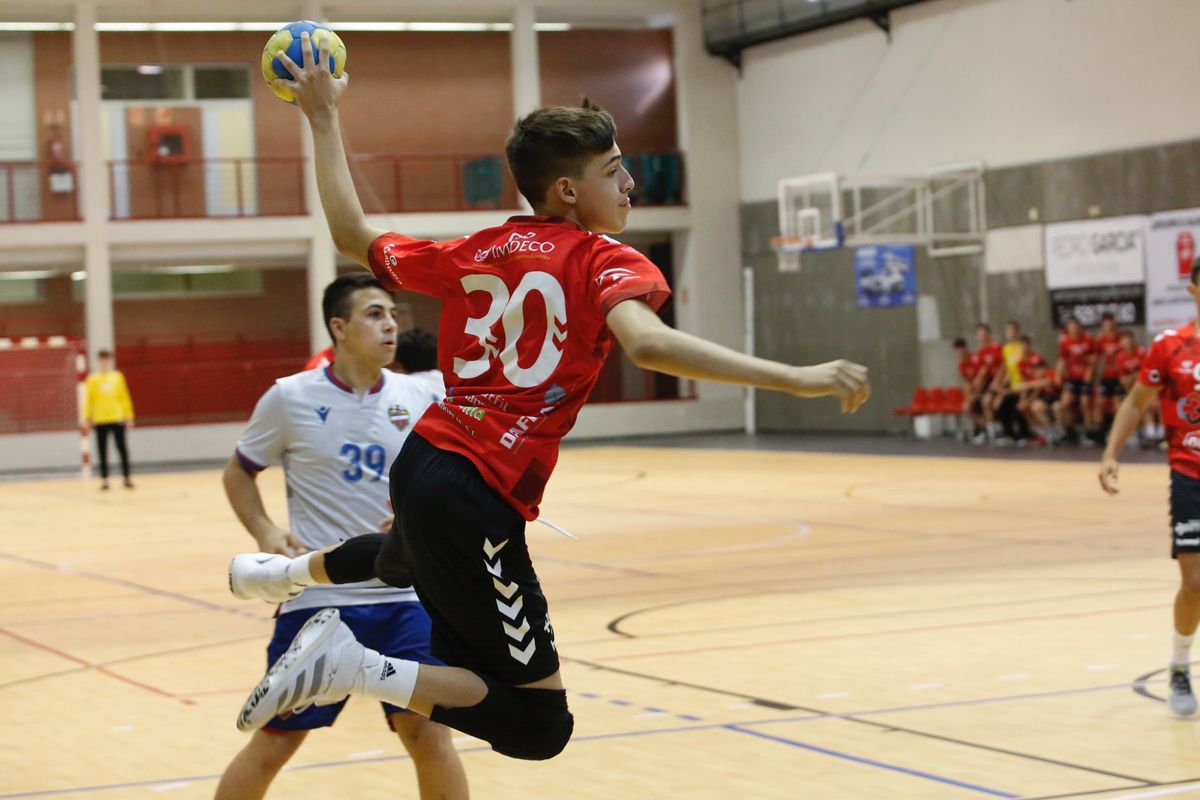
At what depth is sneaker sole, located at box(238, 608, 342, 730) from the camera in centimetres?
389

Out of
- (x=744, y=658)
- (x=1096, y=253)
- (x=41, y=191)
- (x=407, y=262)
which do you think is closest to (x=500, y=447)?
(x=407, y=262)

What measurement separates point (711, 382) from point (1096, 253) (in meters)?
8.00

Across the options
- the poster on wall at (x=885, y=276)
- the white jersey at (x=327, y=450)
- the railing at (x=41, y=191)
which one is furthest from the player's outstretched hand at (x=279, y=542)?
the railing at (x=41, y=191)

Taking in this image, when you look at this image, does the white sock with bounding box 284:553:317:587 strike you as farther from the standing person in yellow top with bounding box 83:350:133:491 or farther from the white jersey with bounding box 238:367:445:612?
the standing person in yellow top with bounding box 83:350:133:491

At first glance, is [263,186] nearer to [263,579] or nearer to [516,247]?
[263,579]

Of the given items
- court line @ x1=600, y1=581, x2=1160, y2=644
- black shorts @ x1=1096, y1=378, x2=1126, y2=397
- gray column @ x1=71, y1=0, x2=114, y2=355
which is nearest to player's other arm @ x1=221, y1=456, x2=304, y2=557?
court line @ x1=600, y1=581, x2=1160, y2=644

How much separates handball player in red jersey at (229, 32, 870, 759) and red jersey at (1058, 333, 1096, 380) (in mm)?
21129

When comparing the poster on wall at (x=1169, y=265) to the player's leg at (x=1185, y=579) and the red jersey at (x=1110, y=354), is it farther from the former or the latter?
the player's leg at (x=1185, y=579)

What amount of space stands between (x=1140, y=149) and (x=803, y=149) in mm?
8196

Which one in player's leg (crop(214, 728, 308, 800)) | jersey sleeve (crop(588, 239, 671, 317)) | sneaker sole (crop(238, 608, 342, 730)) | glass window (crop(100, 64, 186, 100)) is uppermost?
glass window (crop(100, 64, 186, 100))

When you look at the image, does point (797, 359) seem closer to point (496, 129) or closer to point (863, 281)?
point (863, 281)

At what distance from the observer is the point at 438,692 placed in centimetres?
382

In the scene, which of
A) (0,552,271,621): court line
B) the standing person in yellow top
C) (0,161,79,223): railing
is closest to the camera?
(0,552,271,621): court line

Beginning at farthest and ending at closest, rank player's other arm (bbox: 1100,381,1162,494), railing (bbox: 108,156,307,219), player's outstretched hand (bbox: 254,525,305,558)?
railing (bbox: 108,156,307,219), player's other arm (bbox: 1100,381,1162,494), player's outstretched hand (bbox: 254,525,305,558)
